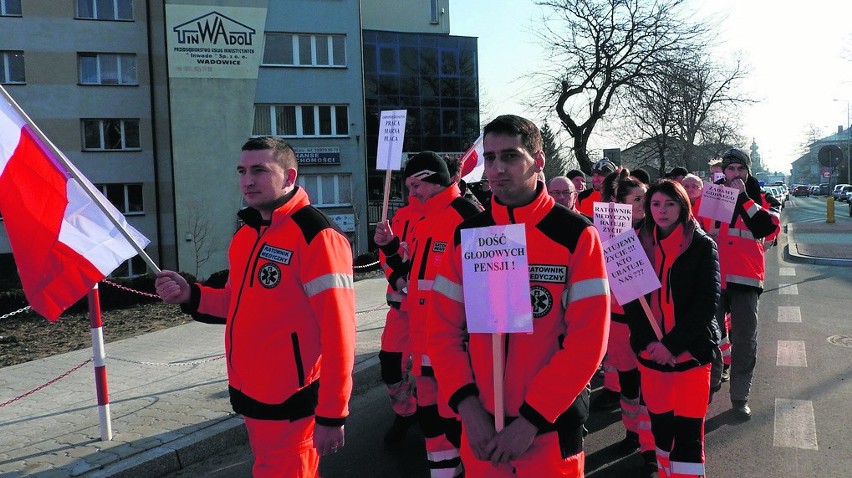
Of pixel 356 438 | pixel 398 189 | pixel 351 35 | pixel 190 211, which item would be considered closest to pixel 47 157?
pixel 356 438

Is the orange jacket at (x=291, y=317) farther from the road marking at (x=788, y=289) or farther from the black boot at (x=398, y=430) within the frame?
the road marking at (x=788, y=289)

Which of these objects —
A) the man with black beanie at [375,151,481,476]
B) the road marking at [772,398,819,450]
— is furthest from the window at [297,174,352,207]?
the man with black beanie at [375,151,481,476]

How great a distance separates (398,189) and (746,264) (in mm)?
31839

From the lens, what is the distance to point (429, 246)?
170 inches

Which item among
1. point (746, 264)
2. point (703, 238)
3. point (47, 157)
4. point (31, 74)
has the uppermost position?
point (31, 74)

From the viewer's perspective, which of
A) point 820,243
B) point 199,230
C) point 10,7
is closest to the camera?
point 820,243

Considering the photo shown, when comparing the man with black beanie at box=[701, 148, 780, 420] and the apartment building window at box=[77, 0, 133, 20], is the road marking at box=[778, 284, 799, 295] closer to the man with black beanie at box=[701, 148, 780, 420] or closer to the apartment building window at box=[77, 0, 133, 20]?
the man with black beanie at box=[701, 148, 780, 420]

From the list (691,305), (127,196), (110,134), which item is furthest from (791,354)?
(110,134)

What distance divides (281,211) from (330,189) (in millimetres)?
30911

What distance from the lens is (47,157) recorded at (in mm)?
3551

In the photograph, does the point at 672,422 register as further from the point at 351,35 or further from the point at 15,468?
the point at 351,35

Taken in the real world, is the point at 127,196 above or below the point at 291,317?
above

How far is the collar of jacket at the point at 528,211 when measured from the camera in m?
2.62

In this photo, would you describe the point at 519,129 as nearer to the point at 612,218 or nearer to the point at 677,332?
the point at 677,332
